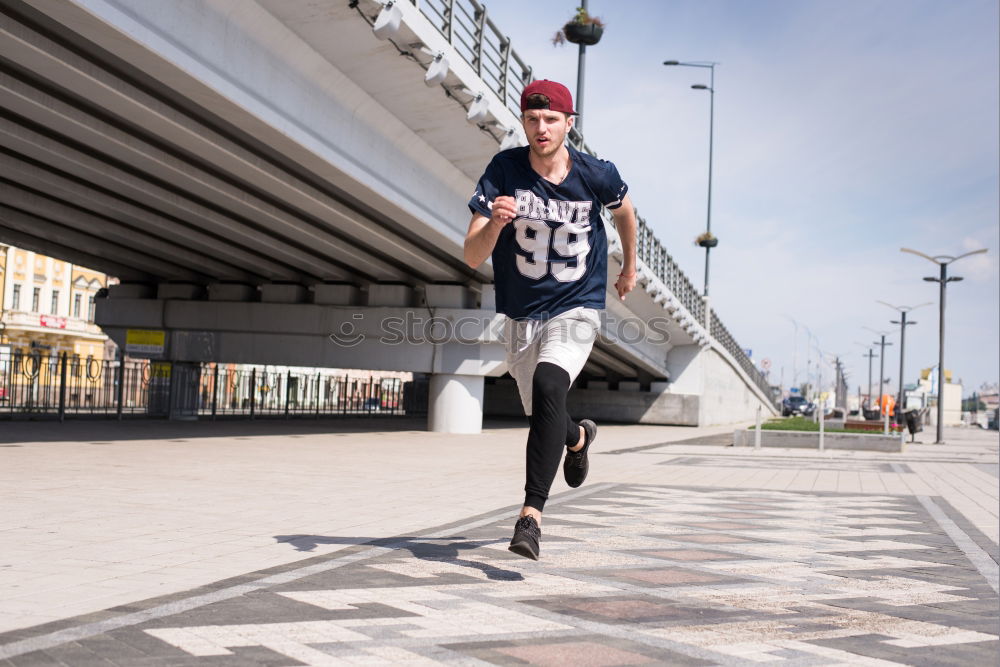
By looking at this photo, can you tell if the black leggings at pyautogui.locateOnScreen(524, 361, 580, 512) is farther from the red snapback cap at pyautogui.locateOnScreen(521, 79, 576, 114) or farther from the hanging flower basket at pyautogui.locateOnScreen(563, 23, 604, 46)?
the hanging flower basket at pyautogui.locateOnScreen(563, 23, 604, 46)

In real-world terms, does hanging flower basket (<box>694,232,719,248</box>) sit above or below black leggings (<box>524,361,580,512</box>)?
above

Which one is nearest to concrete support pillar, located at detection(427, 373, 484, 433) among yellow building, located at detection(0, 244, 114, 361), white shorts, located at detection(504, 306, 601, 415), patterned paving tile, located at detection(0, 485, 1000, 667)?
patterned paving tile, located at detection(0, 485, 1000, 667)

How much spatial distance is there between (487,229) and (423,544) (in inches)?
83.1

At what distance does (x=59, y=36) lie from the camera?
10.9 m

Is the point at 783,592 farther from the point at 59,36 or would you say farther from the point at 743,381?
the point at 743,381

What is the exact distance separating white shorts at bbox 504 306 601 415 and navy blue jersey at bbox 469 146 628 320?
46 mm

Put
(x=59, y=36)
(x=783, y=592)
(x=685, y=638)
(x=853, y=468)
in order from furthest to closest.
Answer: (x=853, y=468) < (x=59, y=36) < (x=783, y=592) < (x=685, y=638)

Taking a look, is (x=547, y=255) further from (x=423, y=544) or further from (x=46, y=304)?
(x=46, y=304)

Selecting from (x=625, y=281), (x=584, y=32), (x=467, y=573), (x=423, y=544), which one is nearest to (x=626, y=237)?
(x=625, y=281)

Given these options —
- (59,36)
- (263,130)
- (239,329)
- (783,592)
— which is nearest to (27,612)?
(783,592)

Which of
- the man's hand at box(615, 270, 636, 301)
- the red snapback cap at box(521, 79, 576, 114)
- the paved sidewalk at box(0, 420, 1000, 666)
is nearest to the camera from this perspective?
the paved sidewalk at box(0, 420, 1000, 666)

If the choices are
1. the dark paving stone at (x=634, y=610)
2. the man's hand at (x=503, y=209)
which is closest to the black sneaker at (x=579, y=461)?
the dark paving stone at (x=634, y=610)

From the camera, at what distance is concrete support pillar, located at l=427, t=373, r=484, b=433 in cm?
2423

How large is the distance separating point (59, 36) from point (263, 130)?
2.86 m
